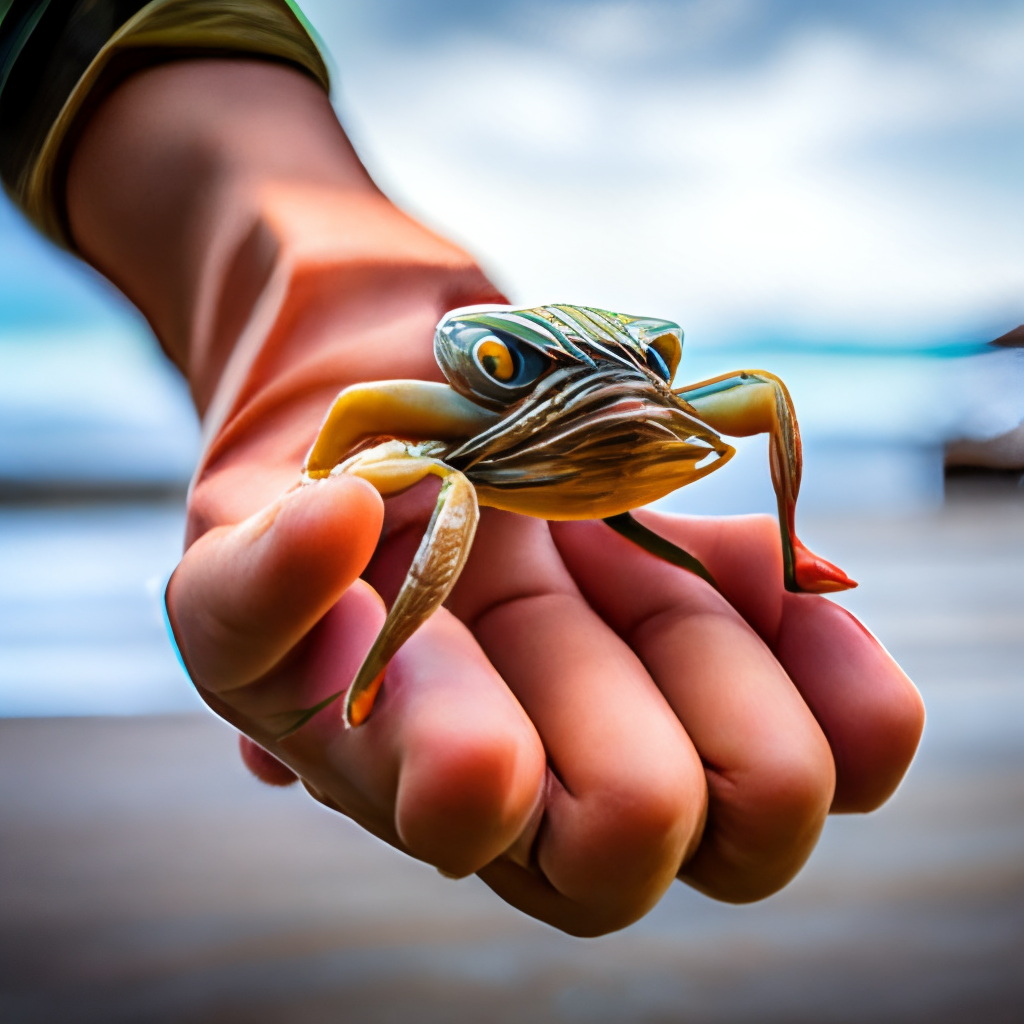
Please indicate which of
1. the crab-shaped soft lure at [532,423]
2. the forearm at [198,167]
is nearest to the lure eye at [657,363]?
the crab-shaped soft lure at [532,423]

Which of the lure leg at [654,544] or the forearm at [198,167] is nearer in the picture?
the lure leg at [654,544]

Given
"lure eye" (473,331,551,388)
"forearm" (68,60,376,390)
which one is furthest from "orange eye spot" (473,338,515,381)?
"forearm" (68,60,376,390)

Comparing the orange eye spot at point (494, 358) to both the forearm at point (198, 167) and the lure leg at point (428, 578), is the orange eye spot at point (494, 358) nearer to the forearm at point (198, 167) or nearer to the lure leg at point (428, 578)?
the lure leg at point (428, 578)

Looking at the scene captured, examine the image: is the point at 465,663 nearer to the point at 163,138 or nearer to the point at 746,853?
the point at 746,853

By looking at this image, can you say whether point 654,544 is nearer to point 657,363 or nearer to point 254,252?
point 657,363

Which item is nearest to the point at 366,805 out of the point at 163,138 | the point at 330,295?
the point at 330,295

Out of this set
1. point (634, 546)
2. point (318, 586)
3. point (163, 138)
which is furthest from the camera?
point (163, 138)
